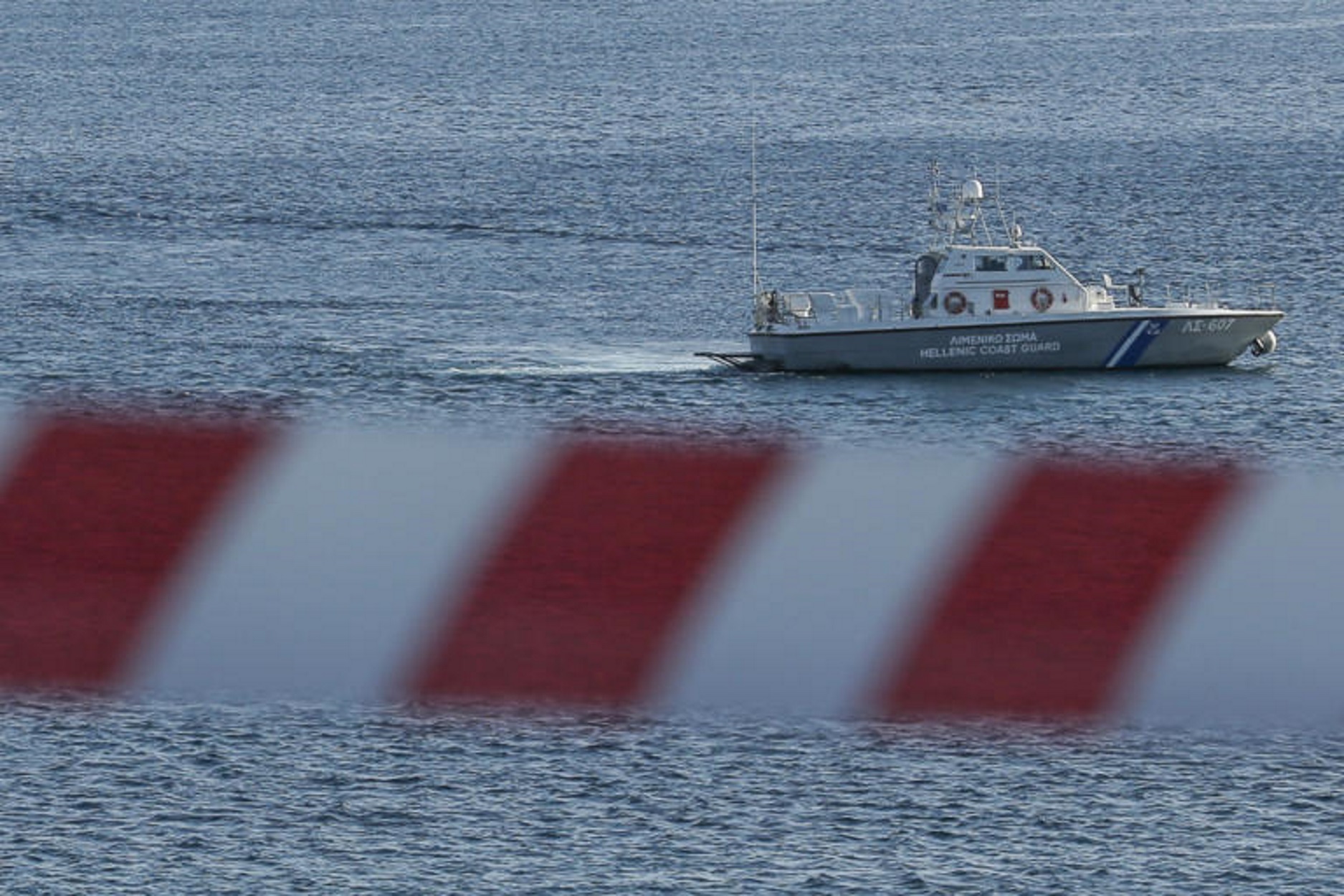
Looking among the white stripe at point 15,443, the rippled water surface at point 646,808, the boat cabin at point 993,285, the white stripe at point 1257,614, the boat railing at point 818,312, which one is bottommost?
the rippled water surface at point 646,808

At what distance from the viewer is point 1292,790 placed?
54.9 meters

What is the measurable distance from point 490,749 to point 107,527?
2099 inches

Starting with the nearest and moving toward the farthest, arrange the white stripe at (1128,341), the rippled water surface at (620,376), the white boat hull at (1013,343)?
the rippled water surface at (620,376) → the white boat hull at (1013,343) → the white stripe at (1128,341)

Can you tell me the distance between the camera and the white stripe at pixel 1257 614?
7.67 meters

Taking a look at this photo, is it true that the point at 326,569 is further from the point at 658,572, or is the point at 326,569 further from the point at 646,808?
the point at 646,808

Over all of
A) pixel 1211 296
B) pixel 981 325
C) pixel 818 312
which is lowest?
pixel 1211 296

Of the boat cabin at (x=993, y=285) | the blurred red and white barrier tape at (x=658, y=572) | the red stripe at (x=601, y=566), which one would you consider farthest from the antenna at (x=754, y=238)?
the red stripe at (x=601, y=566)

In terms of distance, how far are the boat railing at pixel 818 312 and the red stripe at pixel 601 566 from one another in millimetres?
80479

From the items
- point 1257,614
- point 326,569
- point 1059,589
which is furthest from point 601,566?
point 1257,614

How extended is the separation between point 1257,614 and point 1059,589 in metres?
0.71

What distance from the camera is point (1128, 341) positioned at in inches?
3561

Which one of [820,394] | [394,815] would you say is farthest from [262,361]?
[394,815]

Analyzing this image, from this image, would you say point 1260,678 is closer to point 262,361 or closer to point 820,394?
point 820,394

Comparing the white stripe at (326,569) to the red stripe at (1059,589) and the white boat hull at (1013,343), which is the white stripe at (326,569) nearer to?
the red stripe at (1059,589)
